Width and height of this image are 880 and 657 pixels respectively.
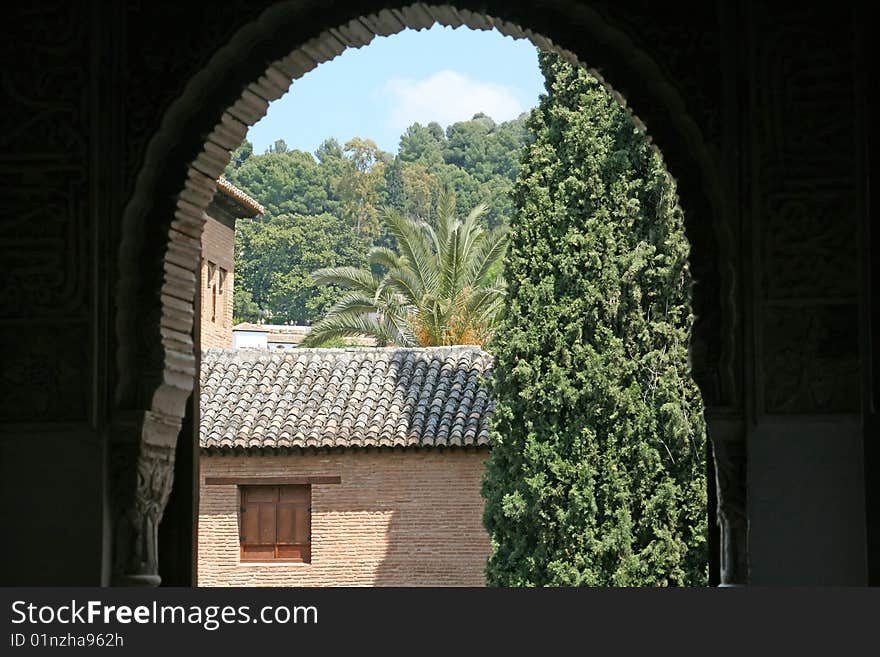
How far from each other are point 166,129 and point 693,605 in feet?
7.04

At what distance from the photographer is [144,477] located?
14.4 feet

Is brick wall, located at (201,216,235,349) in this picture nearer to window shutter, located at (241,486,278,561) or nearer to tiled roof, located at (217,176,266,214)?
tiled roof, located at (217,176,266,214)

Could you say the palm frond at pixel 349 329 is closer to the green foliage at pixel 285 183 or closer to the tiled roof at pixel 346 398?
the tiled roof at pixel 346 398

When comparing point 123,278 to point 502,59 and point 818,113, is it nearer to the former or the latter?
point 818,113

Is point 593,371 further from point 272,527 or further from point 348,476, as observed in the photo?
point 272,527

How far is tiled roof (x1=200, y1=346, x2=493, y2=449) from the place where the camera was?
15.7 meters

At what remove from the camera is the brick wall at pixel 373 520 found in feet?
52.1

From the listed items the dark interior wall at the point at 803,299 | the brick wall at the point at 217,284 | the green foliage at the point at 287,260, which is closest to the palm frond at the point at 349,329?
the brick wall at the point at 217,284

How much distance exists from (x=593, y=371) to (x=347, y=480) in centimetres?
419

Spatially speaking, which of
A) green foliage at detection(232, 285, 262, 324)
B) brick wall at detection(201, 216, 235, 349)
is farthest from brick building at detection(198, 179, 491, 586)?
green foliage at detection(232, 285, 262, 324)

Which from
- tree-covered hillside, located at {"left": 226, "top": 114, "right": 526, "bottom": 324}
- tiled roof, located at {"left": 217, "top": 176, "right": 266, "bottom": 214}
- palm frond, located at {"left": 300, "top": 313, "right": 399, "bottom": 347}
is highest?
tree-covered hillside, located at {"left": 226, "top": 114, "right": 526, "bottom": 324}

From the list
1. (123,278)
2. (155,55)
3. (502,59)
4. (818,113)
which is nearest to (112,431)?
(123,278)

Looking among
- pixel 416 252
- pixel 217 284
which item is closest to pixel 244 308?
pixel 217 284

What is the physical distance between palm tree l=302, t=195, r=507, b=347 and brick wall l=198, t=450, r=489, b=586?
11.0ft
